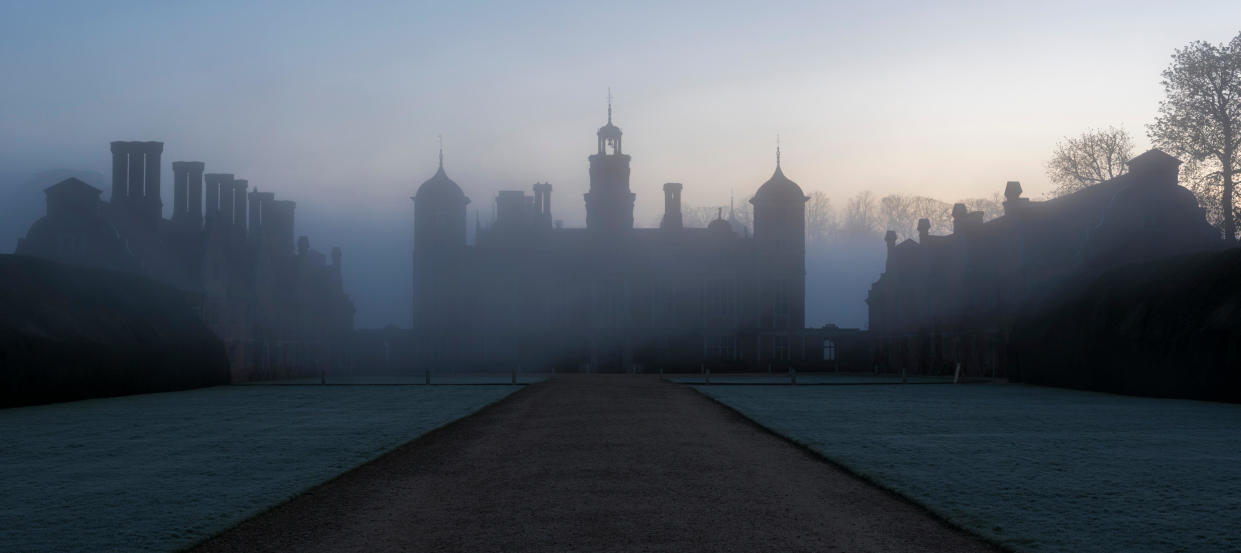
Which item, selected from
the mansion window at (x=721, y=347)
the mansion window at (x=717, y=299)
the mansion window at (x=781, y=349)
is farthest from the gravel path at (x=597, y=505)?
the mansion window at (x=717, y=299)

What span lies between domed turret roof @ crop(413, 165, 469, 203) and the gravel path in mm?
59642

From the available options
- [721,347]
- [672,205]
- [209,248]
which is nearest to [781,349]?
[721,347]

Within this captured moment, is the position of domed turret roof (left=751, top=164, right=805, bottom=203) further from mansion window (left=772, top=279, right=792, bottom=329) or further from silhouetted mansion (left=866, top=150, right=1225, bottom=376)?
silhouetted mansion (left=866, top=150, right=1225, bottom=376)

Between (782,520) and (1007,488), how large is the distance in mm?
3696

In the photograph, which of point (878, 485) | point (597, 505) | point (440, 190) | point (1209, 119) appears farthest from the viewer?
point (440, 190)

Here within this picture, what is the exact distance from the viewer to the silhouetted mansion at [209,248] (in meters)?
48.3

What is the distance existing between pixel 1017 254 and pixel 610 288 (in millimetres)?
30340

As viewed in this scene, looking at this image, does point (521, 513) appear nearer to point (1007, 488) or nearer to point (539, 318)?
point (1007, 488)

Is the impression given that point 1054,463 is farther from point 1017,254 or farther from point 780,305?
point 780,305

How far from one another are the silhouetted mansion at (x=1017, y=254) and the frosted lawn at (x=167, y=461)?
32.0 metres

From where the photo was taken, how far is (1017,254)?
180 feet

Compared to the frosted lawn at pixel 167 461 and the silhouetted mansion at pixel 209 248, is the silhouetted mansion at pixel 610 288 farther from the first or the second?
the frosted lawn at pixel 167 461

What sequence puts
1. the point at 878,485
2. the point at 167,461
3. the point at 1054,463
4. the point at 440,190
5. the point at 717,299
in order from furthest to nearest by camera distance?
the point at 440,190 < the point at 717,299 < the point at 167,461 < the point at 1054,463 < the point at 878,485

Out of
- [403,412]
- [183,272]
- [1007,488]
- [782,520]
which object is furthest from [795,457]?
[183,272]
